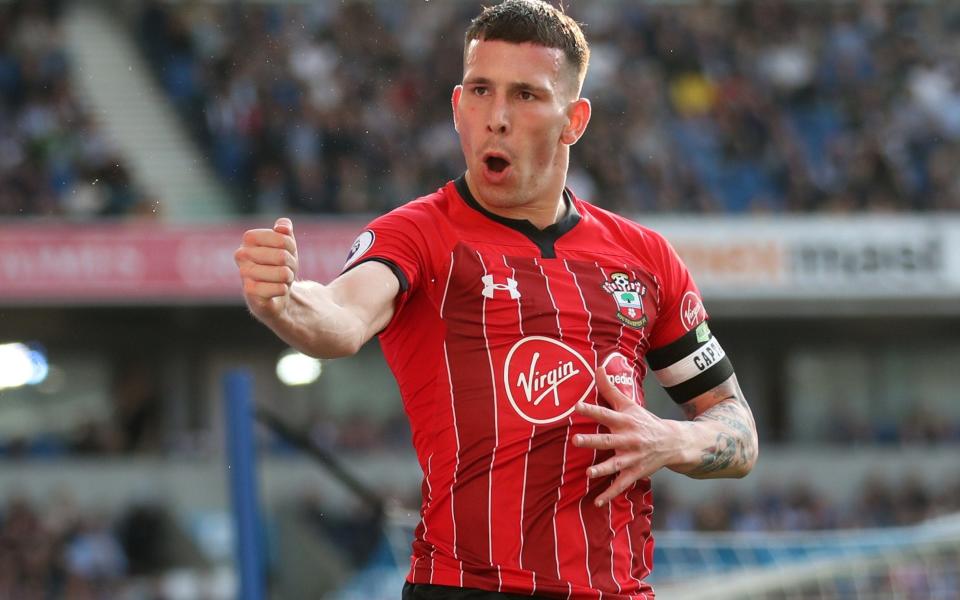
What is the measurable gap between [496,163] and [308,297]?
723 mm

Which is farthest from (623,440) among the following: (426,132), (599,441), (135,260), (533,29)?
(426,132)

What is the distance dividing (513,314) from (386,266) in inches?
13.3

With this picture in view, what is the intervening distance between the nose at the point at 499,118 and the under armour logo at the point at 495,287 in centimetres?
38

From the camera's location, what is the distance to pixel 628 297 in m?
3.78

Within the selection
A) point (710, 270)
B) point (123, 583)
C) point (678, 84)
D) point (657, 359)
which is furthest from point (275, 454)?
point (657, 359)

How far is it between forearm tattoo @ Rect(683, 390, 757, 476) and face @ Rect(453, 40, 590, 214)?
0.75m

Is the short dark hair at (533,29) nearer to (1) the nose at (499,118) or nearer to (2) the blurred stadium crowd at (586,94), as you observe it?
(1) the nose at (499,118)

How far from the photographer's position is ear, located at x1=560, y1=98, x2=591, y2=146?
3838 millimetres

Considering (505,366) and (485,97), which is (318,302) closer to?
(505,366)

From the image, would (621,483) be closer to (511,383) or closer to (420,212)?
(511,383)

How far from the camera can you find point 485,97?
3713mm

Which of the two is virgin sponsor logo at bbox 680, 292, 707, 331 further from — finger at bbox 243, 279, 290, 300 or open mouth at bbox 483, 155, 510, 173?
finger at bbox 243, 279, 290, 300

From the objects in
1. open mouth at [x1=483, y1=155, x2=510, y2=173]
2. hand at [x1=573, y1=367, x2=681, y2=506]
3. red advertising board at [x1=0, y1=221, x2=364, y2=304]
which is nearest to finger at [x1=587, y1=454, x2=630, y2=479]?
hand at [x1=573, y1=367, x2=681, y2=506]

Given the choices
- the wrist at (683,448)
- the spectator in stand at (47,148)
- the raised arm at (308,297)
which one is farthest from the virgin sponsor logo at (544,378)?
the spectator in stand at (47,148)
